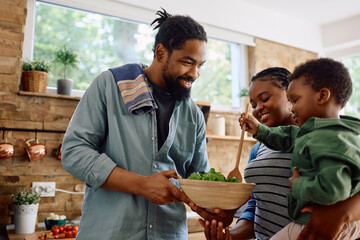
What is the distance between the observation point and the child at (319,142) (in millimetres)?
823

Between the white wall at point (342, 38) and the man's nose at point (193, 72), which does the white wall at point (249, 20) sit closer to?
the white wall at point (342, 38)

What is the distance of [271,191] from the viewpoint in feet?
3.70

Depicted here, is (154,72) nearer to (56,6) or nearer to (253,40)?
(56,6)

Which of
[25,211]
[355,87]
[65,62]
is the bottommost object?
[25,211]

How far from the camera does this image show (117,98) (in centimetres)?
117

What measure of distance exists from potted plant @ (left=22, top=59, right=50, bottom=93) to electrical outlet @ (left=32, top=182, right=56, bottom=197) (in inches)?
26.8

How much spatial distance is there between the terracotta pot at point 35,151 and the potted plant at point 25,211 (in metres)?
0.24

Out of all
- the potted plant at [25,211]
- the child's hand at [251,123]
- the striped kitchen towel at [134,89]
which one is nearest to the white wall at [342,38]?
the child's hand at [251,123]

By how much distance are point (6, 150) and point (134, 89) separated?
145 centimetres

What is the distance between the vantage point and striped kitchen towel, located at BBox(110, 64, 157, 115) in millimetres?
1148

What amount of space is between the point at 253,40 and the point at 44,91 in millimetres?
2310

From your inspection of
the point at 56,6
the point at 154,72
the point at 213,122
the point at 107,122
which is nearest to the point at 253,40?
the point at 213,122

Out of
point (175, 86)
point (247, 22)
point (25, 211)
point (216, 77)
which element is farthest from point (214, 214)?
point (247, 22)

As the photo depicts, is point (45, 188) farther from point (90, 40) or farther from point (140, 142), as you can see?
point (140, 142)
